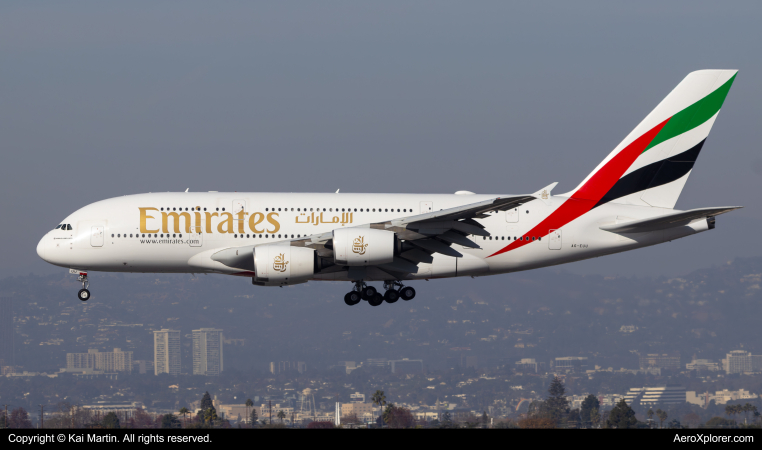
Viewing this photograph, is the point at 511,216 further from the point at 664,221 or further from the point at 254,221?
the point at 254,221

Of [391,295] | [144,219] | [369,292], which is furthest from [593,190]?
[144,219]

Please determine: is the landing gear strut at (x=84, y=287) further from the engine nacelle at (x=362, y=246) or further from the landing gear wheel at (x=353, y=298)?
the engine nacelle at (x=362, y=246)

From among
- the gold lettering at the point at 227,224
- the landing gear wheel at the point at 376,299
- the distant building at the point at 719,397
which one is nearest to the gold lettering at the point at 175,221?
the gold lettering at the point at 227,224

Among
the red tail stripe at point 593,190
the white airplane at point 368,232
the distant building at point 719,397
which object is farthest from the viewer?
the distant building at point 719,397

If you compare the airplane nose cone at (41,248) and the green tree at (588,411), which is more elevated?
the airplane nose cone at (41,248)
